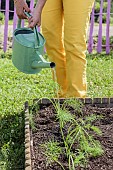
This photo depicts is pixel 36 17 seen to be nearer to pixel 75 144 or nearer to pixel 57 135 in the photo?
pixel 57 135

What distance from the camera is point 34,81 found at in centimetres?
550

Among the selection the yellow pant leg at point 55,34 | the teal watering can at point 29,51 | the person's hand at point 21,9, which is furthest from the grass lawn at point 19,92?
the person's hand at point 21,9

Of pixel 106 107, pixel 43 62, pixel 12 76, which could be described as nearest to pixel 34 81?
pixel 12 76

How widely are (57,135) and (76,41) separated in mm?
917

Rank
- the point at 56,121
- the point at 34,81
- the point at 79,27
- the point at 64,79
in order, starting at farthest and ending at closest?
the point at 34,81, the point at 64,79, the point at 79,27, the point at 56,121

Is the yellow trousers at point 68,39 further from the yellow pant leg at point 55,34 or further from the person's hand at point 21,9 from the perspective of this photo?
the person's hand at point 21,9

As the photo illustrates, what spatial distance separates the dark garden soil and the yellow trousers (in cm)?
28

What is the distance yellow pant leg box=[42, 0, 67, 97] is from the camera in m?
4.12

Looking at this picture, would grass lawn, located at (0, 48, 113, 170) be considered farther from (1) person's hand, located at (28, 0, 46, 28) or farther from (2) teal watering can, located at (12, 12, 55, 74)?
(1) person's hand, located at (28, 0, 46, 28)

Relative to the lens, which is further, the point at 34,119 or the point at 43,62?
the point at 34,119

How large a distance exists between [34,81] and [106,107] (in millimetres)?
1599

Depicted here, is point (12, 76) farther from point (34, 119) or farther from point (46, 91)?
point (34, 119)

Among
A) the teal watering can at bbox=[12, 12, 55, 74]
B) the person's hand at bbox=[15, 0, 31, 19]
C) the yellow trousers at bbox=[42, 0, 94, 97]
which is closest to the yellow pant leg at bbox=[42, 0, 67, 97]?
the yellow trousers at bbox=[42, 0, 94, 97]

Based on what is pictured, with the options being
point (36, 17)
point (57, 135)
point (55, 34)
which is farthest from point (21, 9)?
point (57, 135)
